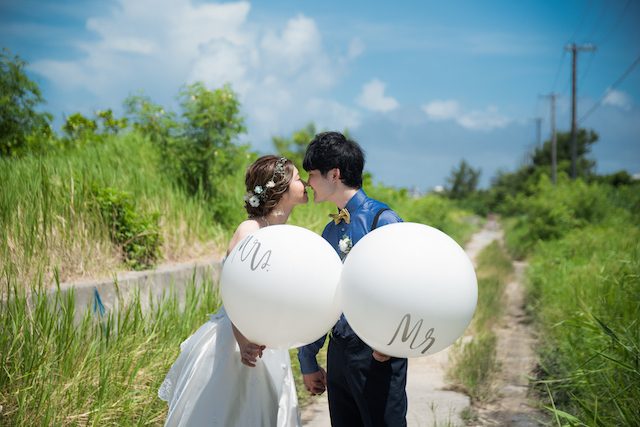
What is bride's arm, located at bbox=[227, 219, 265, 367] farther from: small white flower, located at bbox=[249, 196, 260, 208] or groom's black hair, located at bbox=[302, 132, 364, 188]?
groom's black hair, located at bbox=[302, 132, 364, 188]

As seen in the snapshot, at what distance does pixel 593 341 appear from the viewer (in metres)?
4.88

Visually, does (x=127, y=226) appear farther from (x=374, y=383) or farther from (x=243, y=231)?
(x=374, y=383)

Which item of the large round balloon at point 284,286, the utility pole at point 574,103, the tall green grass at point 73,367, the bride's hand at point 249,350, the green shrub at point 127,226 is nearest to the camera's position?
the large round balloon at point 284,286

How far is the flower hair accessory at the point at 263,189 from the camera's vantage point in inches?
124

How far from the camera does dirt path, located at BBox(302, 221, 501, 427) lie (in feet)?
15.8

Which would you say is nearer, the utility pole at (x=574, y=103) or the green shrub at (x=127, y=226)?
the green shrub at (x=127, y=226)

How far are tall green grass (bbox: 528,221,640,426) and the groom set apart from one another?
98cm

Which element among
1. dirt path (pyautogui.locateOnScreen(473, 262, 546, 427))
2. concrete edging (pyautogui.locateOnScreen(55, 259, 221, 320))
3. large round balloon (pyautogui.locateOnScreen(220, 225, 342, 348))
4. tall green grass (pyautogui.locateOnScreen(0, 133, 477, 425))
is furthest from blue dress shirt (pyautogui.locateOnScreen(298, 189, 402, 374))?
dirt path (pyautogui.locateOnScreen(473, 262, 546, 427))

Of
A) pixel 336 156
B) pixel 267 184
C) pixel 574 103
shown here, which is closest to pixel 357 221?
pixel 336 156

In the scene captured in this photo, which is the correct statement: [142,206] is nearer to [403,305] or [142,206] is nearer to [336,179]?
[336,179]

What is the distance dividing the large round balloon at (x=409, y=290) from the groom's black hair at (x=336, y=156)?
53cm

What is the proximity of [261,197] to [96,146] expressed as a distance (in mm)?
6224

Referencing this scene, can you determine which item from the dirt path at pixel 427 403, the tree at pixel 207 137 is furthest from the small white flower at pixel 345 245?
the tree at pixel 207 137

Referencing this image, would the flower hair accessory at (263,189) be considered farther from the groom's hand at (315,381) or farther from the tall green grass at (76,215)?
the tall green grass at (76,215)
